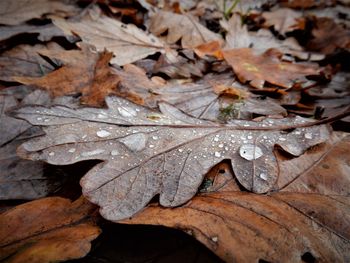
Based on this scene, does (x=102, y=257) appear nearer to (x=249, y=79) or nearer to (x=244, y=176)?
(x=244, y=176)

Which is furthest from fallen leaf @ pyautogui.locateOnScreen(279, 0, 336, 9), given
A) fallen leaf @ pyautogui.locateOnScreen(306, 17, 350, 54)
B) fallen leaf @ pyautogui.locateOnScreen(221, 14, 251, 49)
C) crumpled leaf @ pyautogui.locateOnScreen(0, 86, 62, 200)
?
crumpled leaf @ pyautogui.locateOnScreen(0, 86, 62, 200)

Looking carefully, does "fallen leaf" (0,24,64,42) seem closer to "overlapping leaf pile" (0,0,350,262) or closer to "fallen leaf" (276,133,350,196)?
"overlapping leaf pile" (0,0,350,262)

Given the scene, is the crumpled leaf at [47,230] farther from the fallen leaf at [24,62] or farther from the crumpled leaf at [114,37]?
the crumpled leaf at [114,37]

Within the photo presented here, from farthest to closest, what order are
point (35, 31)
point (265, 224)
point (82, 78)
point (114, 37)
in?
1. point (114, 37)
2. point (35, 31)
3. point (82, 78)
4. point (265, 224)

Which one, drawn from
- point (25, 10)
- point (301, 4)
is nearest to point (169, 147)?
point (25, 10)

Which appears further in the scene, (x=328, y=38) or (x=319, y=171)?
(x=328, y=38)

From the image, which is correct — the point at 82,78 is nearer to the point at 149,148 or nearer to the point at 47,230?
the point at 149,148

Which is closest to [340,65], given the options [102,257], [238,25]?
[238,25]
